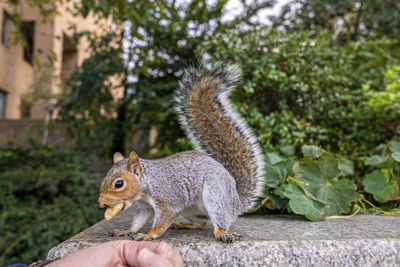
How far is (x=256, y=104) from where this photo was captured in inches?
91.4

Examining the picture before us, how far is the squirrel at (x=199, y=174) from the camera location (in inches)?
35.1

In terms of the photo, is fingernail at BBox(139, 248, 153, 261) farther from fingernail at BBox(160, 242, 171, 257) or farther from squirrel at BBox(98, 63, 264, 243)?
squirrel at BBox(98, 63, 264, 243)

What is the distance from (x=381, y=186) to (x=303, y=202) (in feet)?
1.92

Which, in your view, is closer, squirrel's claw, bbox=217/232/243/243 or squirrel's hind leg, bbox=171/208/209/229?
squirrel's claw, bbox=217/232/243/243

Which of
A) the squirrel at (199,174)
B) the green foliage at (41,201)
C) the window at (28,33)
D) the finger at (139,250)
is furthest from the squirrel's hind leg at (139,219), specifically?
the window at (28,33)

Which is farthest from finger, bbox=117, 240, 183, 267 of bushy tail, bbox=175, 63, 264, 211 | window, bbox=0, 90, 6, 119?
window, bbox=0, 90, 6, 119

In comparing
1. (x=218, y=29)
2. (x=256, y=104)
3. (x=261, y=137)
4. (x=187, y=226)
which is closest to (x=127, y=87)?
(x=218, y=29)

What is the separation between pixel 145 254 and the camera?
71 cm

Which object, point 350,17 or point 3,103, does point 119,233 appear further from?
point 3,103

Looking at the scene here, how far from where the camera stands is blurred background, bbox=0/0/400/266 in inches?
73.9

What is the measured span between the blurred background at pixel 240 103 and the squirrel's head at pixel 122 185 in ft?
2.19

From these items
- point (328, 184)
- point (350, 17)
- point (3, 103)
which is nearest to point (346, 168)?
point (328, 184)

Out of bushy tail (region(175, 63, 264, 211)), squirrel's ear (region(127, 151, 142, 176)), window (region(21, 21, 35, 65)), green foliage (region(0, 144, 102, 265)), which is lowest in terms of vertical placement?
green foliage (region(0, 144, 102, 265))

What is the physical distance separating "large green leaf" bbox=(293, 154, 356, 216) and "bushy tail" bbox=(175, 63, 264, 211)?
0.34 metres
